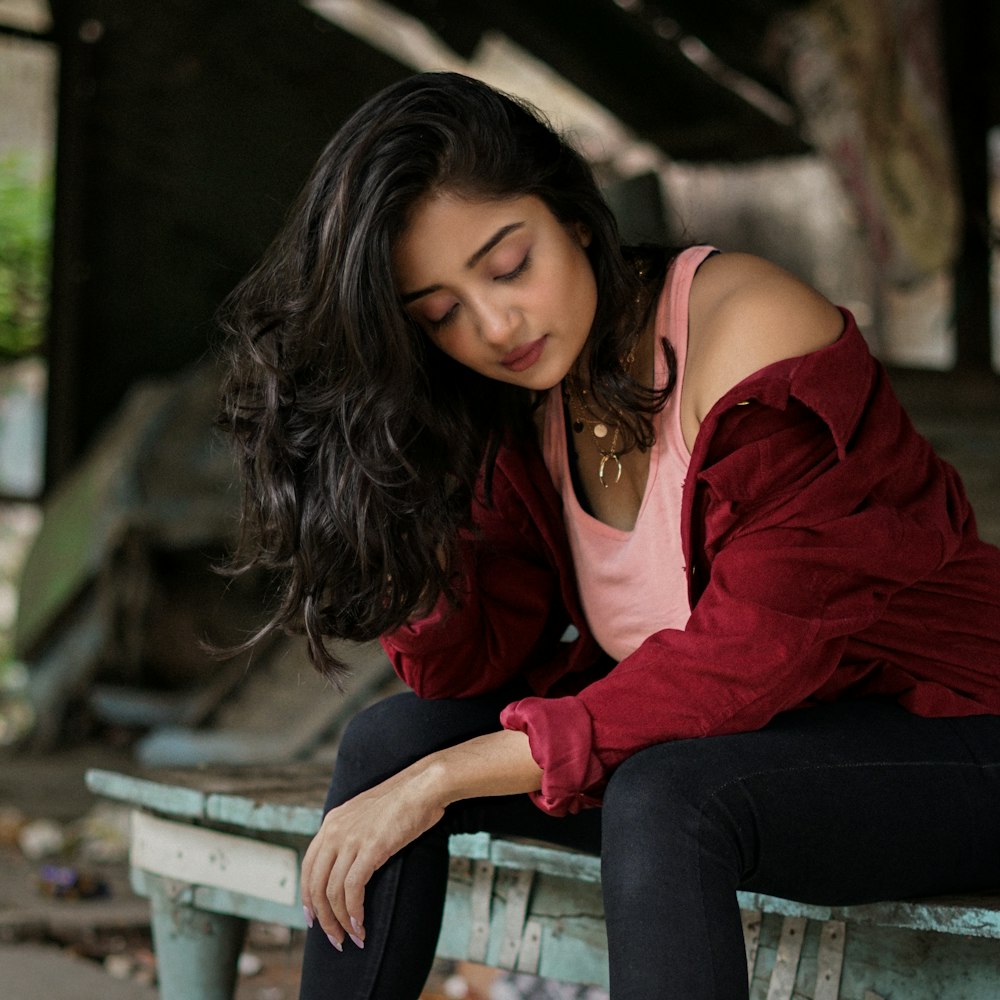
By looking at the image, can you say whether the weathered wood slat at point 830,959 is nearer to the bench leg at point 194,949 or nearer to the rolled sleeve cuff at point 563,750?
the rolled sleeve cuff at point 563,750

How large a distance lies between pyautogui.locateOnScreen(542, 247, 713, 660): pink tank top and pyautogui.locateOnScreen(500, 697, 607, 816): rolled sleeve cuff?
280 millimetres

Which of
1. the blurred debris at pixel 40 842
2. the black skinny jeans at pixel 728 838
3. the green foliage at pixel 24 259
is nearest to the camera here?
the black skinny jeans at pixel 728 838

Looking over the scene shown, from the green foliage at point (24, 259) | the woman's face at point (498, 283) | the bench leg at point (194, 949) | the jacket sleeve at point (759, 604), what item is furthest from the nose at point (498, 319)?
the green foliage at point (24, 259)

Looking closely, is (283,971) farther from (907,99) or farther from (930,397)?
(907,99)

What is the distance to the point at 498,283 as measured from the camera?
1660mm

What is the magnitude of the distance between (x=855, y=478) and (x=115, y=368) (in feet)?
19.1

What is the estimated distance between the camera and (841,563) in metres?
1.50

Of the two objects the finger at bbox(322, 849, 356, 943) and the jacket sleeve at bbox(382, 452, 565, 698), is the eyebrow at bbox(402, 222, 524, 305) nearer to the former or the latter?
the jacket sleeve at bbox(382, 452, 565, 698)

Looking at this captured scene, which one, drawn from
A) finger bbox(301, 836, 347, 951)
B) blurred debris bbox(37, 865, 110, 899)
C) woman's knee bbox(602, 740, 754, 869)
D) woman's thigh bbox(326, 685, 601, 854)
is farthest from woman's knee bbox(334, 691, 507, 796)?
blurred debris bbox(37, 865, 110, 899)

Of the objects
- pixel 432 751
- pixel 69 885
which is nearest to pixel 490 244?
pixel 432 751

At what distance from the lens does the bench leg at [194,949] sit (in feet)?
6.97

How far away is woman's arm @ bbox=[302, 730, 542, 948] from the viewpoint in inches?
60.3

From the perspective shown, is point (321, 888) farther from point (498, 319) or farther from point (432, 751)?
point (498, 319)

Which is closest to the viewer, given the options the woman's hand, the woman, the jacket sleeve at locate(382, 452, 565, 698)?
the woman
